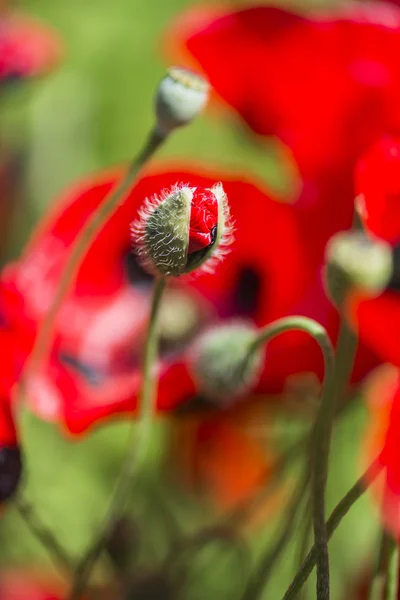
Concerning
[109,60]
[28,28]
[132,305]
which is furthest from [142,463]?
[109,60]

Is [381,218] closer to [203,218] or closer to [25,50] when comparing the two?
[203,218]

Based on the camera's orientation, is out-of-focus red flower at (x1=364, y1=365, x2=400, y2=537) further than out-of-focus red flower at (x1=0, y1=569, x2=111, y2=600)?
No

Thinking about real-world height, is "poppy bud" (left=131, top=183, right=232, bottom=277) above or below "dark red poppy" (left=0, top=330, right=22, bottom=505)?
above

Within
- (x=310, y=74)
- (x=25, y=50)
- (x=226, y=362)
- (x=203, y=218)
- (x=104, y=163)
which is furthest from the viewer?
(x=104, y=163)

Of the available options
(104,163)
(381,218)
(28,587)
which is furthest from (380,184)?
(104,163)

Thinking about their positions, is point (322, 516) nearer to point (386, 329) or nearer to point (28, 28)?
point (386, 329)

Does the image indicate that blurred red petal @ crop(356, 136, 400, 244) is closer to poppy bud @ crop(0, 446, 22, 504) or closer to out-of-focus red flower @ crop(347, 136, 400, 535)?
out-of-focus red flower @ crop(347, 136, 400, 535)

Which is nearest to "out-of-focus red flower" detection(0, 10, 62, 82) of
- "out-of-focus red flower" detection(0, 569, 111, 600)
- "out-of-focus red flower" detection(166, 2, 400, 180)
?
"out-of-focus red flower" detection(166, 2, 400, 180)
